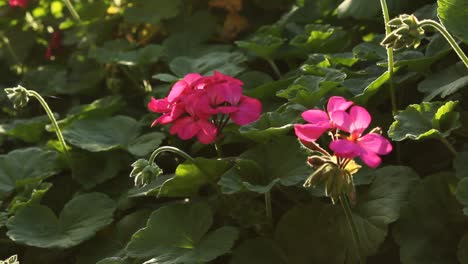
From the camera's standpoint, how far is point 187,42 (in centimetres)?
252

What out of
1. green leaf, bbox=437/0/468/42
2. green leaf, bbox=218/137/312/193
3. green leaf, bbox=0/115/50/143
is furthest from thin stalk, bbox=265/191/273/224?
green leaf, bbox=0/115/50/143

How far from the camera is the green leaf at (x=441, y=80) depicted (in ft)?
5.12

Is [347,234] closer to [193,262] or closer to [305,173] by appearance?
[305,173]

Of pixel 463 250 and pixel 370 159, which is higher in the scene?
pixel 370 159

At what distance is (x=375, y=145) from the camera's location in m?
1.11

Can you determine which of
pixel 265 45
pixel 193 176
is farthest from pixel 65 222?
pixel 265 45

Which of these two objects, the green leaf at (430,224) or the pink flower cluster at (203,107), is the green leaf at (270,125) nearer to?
the pink flower cluster at (203,107)

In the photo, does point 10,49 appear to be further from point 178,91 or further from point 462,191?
point 462,191

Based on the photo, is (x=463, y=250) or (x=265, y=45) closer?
(x=463, y=250)

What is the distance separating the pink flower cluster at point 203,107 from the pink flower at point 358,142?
0.34 metres

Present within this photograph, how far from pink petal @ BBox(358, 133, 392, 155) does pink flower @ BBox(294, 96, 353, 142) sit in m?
0.06

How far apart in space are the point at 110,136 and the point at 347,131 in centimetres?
94

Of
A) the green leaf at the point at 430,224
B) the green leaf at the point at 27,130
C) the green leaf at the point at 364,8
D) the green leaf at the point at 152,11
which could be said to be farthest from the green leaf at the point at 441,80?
the green leaf at the point at 152,11

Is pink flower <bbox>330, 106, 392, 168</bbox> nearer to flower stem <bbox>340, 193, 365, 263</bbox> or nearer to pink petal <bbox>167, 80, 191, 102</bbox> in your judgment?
flower stem <bbox>340, 193, 365, 263</bbox>
